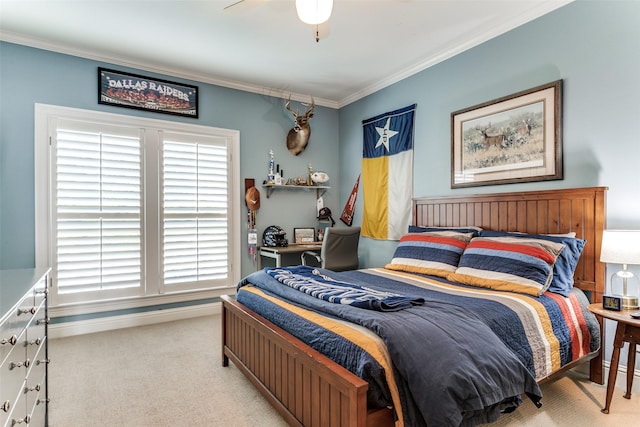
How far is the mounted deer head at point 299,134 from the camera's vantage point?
4.61 metres

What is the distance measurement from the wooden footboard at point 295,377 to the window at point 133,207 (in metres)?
1.60

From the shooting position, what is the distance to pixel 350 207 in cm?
494

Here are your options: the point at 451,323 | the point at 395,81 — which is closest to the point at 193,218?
the point at 395,81

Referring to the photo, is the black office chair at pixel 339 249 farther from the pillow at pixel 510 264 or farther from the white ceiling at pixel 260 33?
the white ceiling at pixel 260 33

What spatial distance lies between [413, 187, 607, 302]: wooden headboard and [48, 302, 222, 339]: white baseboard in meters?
2.95

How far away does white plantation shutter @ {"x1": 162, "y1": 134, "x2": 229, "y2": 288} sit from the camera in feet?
12.7

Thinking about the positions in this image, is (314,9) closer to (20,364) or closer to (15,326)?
(15,326)

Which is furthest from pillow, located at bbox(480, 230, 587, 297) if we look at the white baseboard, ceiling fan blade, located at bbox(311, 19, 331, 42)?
the white baseboard

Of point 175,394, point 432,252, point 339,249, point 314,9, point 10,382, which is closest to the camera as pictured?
point 10,382

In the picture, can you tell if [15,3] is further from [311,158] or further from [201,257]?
[311,158]

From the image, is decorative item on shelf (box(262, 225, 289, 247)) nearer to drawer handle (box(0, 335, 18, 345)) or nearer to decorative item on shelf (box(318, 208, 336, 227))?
decorative item on shelf (box(318, 208, 336, 227))

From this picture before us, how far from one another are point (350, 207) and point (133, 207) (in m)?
2.74

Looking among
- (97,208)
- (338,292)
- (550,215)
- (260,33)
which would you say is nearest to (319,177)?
(260,33)

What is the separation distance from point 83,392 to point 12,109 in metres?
2.63
